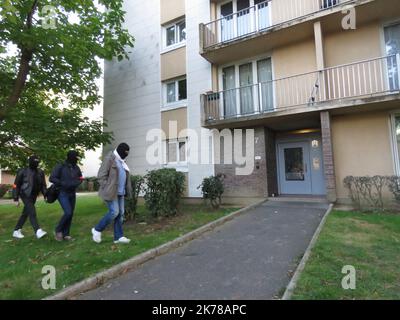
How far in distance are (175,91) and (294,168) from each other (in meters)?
6.57

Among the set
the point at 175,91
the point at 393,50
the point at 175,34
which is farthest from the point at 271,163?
the point at 175,34

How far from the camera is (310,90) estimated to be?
1009 cm

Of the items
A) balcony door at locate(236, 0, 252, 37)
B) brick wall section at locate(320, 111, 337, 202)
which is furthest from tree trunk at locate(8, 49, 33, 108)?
brick wall section at locate(320, 111, 337, 202)

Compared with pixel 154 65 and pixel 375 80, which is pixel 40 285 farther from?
pixel 154 65

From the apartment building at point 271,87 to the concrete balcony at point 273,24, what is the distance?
39mm

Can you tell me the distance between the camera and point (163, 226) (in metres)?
7.37

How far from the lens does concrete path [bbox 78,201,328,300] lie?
3.63 m

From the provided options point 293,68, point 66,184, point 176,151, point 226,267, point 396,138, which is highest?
point 293,68

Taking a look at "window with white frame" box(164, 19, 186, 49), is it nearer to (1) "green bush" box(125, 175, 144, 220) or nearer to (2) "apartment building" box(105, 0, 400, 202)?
(2) "apartment building" box(105, 0, 400, 202)

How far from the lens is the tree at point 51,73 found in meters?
9.64

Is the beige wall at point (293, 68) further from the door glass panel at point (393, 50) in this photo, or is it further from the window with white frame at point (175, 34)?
the window with white frame at point (175, 34)

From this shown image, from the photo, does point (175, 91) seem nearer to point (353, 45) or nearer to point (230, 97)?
point (230, 97)

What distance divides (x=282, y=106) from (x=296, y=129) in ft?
6.07

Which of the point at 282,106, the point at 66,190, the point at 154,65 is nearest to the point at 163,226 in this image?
the point at 66,190
